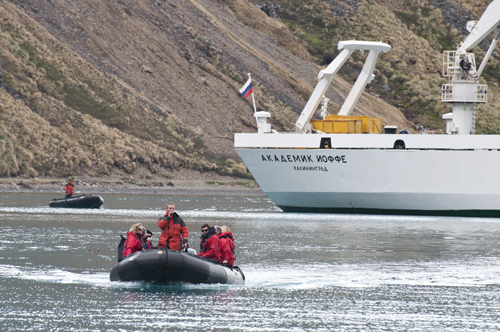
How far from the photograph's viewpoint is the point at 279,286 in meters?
21.5

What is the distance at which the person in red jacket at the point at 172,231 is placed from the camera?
20.1 metres

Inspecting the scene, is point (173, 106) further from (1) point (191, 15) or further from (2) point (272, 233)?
(2) point (272, 233)

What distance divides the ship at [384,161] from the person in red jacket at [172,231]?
25911 mm

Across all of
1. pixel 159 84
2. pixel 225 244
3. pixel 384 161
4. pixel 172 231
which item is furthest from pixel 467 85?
pixel 159 84

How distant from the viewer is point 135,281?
2039cm

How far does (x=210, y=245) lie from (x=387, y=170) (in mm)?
26378

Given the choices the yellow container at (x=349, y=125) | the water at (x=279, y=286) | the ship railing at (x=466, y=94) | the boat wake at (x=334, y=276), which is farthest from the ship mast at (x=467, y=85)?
the boat wake at (x=334, y=276)

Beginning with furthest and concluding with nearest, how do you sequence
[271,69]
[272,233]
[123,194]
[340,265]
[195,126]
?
[271,69], [195,126], [123,194], [272,233], [340,265]

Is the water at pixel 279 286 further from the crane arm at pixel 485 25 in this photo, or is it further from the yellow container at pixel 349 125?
the crane arm at pixel 485 25

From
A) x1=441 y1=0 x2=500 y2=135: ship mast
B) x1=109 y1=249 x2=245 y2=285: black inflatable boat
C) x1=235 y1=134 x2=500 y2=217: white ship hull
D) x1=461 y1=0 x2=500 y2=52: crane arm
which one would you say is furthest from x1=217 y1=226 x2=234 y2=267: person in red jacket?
x1=461 y1=0 x2=500 y2=52: crane arm

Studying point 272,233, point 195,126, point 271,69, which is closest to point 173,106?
point 195,126

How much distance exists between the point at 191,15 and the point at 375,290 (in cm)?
10234

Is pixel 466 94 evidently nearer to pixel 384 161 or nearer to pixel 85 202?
pixel 384 161

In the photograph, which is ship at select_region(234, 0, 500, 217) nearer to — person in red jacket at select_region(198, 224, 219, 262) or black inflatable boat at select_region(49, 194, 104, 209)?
black inflatable boat at select_region(49, 194, 104, 209)
